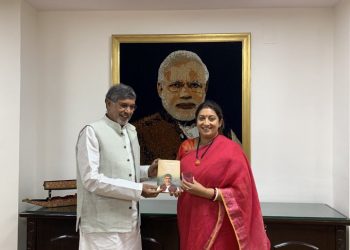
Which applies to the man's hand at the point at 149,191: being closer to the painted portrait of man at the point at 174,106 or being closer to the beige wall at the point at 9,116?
the painted portrait of man at the point at 174,106

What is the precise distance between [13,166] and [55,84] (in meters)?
0.66

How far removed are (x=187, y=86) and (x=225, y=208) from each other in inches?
42.0

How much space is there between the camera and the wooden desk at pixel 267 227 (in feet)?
7.27

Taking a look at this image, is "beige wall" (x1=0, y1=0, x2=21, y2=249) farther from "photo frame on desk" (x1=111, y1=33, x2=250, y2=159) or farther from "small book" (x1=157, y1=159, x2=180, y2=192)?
"small book" (x1=157, y1=159, x2=180, y2=192)

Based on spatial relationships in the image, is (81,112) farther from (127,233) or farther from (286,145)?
(286,145)

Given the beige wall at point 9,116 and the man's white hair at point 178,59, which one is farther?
the man's white hair at point 178,59

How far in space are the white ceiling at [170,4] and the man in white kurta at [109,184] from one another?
861 millimetres

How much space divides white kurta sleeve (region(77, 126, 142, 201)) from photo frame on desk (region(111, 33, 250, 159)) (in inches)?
32.5

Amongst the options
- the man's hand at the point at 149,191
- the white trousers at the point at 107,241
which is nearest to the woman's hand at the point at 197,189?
the man's hand at the point at 149,191

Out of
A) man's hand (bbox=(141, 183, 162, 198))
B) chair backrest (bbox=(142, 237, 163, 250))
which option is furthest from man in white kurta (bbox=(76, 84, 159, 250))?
chair backrest (bbox=(142, 237, 163, 250))

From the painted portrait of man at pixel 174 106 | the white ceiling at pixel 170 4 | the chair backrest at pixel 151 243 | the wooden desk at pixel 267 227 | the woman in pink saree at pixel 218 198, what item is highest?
Result: the white ceiling at pixel 170 4

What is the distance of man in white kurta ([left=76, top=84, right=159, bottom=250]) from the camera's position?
1906 millimetres

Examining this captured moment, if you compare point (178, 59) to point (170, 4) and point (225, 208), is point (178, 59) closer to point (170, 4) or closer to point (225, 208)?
point (170, 4)

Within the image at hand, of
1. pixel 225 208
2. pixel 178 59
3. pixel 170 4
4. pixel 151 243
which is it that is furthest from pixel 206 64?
pixel 151 243
